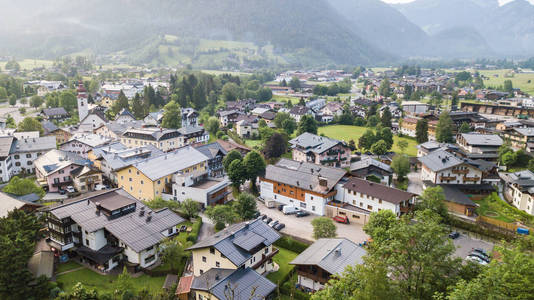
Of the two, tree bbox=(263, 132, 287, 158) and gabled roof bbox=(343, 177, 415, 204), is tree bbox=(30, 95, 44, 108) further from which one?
gabled roof bbox=(343, 177, 415, 204)

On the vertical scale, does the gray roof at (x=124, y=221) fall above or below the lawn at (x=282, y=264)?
above

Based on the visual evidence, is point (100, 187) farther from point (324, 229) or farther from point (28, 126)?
point (28, 126)

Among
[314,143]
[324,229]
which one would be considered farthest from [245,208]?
[314,143]

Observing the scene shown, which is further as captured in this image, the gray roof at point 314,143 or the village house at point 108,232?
the gray roof at point 314,143

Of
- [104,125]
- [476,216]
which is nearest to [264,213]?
[476,216]

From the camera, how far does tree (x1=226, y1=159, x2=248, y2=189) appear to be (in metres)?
46.4

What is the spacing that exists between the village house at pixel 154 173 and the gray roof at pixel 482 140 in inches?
1728

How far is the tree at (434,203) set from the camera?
3803 cm

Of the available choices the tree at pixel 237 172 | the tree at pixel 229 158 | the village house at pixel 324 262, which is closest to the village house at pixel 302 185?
the tree at pixel 237 172

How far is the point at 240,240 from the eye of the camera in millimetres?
27203

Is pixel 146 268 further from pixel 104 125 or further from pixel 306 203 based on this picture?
pixel 104 125

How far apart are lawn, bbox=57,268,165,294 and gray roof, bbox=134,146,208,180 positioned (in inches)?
583

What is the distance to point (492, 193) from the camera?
149ft

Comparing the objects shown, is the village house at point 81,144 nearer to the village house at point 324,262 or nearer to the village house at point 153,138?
the village house at point 153,138
